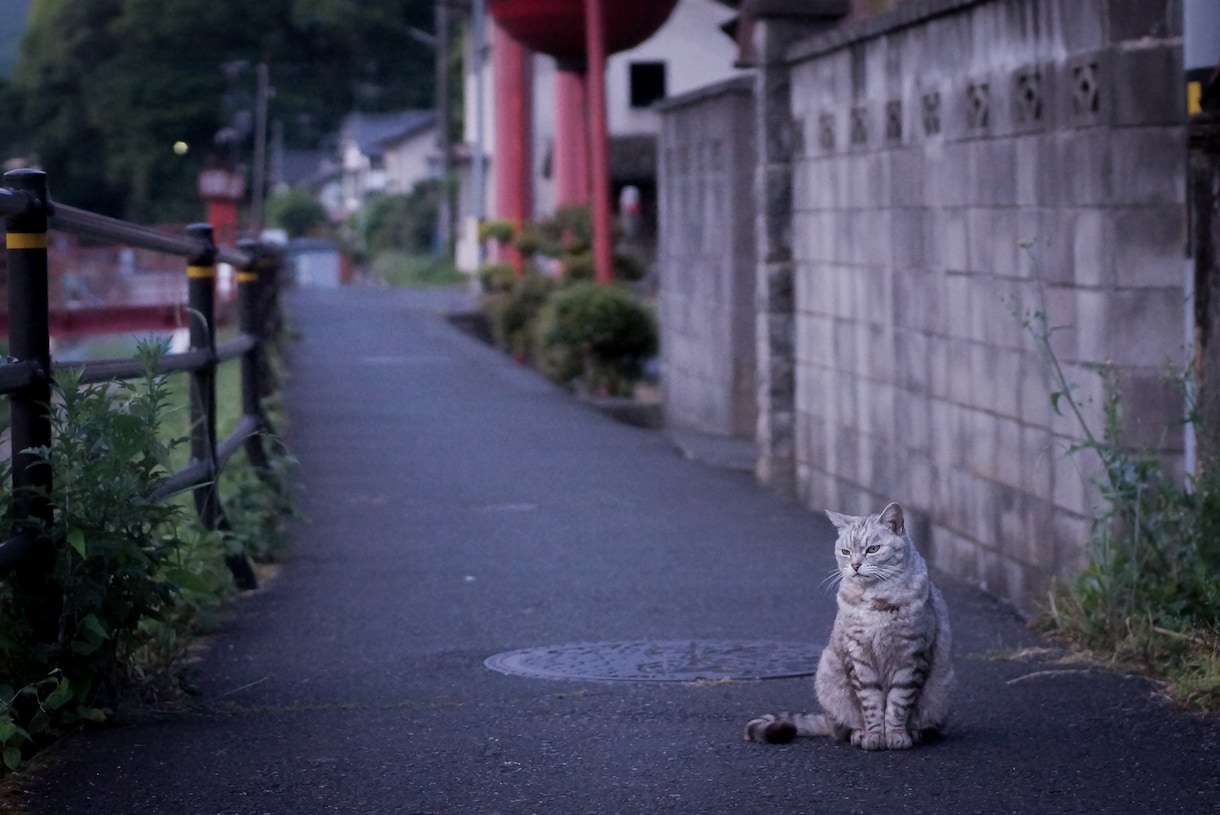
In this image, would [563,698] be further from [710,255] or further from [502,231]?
[502,231]

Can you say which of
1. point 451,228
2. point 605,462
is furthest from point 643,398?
point 451,228

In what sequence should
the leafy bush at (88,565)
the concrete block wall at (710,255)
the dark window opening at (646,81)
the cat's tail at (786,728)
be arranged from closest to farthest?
1. the leafy bush at (88,565)
2. the cat's tail at (786,728)
3. the concrete block wall at (710,255)
4. the dark window opening at (646,81)

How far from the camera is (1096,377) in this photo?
637 centimetres

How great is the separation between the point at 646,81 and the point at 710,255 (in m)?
30.3

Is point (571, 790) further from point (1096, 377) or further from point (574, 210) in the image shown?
point (574, 210)

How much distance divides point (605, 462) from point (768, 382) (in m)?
1.89

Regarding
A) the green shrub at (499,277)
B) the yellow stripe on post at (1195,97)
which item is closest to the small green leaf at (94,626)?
the yellow stripe on post at (1195,97)

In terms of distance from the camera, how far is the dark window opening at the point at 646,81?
43312 millimetres

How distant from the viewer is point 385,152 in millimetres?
74562

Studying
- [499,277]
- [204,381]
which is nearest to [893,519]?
[204,381]

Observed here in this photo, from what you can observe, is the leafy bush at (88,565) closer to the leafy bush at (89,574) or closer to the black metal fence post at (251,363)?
the leafy bush at (89,574)

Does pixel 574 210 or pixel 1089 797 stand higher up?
pixel 574 210

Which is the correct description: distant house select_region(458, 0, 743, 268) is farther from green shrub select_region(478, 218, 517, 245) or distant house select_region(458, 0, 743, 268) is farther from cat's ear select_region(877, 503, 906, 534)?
cat's ear select_region(877, 503, 906, 534)

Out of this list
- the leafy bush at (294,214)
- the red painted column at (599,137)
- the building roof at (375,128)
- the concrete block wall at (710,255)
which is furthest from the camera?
the leafy bush at (294,214)
